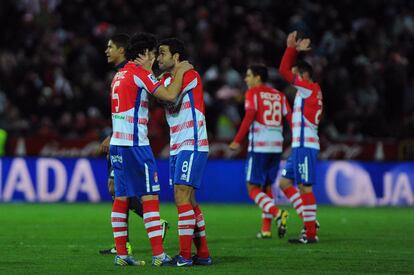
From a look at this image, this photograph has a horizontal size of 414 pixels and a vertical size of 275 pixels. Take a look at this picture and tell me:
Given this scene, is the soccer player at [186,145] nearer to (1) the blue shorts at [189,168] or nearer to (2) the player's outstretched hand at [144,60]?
(1) the blue shorts at [189,168]

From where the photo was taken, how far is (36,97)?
25.1 metres

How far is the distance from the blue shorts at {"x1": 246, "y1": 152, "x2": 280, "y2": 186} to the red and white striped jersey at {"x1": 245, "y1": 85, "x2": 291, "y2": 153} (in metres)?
0.10

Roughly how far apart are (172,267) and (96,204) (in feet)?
39.0

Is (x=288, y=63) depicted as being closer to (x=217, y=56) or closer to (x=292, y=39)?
(x=292, y=39)

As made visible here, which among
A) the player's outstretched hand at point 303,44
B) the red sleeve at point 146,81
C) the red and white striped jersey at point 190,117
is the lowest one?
the red and white striped jersey at point 190,117

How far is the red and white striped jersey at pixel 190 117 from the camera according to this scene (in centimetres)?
1047

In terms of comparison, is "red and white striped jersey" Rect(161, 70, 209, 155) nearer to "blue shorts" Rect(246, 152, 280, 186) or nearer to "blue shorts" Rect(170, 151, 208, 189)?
"blue shorts" Rect(170, 151, 208, 189)

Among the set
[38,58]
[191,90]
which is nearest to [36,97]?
[38,58]

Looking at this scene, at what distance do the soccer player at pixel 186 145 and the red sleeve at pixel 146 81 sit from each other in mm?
299

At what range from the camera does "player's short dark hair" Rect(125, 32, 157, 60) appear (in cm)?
1023

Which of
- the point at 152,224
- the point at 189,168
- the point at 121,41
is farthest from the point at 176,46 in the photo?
the point at 152,224

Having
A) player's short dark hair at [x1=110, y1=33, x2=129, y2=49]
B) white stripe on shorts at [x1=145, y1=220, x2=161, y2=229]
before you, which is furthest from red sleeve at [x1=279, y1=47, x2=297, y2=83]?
white stripe on shorts at [x1=145, y1=220, x2=161, y2=229]

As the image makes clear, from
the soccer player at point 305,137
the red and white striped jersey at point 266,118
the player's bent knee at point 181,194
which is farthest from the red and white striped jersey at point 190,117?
the red and white striped jersey at point 266,118

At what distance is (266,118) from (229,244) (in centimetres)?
245
